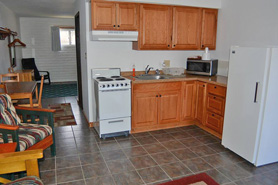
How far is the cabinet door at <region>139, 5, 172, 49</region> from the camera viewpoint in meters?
3.90

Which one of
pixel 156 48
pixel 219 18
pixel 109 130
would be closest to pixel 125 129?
pixel 109 130

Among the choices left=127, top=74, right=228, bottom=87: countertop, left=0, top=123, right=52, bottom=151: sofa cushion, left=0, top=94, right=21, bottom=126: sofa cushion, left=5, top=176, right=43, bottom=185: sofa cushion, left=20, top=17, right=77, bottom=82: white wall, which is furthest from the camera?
left=20, top=17, right=77, bottom=82: white wall

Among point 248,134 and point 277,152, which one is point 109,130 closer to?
point 248,134

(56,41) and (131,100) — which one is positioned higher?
(56,41)

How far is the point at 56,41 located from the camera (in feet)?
28.1

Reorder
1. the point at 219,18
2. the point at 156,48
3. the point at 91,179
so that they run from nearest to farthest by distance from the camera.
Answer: the point at 91,179 → the point at 156,48 → the point at 219,18

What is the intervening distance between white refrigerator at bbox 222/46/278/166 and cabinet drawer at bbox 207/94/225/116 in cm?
36

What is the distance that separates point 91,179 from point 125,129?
4.22 ft

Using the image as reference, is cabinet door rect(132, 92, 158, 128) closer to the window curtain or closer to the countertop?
the countertop

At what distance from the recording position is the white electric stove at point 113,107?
11.6ft

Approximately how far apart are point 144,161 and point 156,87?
4.43 ft

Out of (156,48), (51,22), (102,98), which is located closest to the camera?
(102,98)

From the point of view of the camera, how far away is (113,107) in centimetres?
362

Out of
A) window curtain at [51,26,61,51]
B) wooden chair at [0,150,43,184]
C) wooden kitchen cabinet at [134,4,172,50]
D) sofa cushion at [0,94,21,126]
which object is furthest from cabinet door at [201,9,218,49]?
window curtain at [51,26,61,51]
